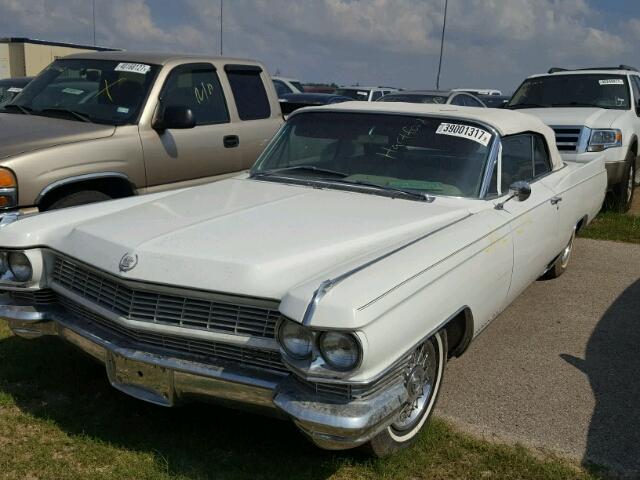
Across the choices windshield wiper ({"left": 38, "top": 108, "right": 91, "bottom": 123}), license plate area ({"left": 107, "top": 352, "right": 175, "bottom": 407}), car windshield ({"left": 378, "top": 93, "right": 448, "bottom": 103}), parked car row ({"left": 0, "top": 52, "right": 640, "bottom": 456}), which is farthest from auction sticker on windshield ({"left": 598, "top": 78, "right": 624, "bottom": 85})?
license plate area ({"left": 107, "top": 352, "right": 175, "bottom": 407})

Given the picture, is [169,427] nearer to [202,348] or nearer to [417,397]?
[202,348]

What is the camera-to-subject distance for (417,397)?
10.7 ft

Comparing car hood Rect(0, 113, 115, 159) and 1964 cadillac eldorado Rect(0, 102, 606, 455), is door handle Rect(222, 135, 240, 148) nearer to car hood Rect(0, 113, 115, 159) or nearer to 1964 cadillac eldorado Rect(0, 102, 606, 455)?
car hood Rect(0, 113, 115, 159)

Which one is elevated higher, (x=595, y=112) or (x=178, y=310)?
(x=595, y=112)

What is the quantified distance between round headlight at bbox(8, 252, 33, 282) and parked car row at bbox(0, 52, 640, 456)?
0.5 inches

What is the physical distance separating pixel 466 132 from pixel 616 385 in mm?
1772

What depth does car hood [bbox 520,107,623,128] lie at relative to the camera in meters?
8.37

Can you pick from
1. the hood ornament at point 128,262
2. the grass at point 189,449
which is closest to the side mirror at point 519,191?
the grass at point 189,449

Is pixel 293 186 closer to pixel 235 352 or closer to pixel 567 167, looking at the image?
pixel 235 352

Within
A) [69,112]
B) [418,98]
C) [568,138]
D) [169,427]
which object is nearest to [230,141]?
[69,112]

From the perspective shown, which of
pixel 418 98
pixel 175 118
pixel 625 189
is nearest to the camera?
pixel 175 118

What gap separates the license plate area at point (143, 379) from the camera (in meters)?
2.96

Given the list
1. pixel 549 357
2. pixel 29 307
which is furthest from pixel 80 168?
pixel 549 357

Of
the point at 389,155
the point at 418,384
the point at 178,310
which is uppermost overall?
the point at 389,155
